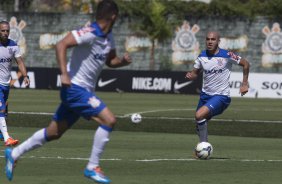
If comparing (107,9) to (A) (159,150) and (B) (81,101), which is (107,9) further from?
(A) (159,150)

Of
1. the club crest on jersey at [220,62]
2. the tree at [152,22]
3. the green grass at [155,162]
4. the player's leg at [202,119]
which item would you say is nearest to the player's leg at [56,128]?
the green grass at [155,162]

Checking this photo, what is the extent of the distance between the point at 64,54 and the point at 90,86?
2.46 ft

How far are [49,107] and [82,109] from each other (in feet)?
80.5

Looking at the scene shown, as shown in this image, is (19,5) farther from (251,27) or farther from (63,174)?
(63,174)

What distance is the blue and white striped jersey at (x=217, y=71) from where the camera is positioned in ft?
60.3

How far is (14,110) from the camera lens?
34.1m

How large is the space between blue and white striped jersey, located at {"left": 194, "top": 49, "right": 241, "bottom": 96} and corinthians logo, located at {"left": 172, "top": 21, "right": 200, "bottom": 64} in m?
48.9

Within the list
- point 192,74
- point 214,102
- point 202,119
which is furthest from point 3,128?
point 214,102

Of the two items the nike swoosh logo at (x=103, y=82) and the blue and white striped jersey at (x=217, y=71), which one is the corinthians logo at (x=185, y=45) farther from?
the blue and white striped jersey at (x=217, y=71)

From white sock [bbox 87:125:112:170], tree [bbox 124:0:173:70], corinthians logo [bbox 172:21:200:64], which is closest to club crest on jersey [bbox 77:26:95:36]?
white sock [bbox 87:125:112:170]

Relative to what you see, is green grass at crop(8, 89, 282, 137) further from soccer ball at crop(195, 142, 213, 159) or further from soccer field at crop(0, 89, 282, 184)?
soccer ball at crop(195, 142, 213, 159)

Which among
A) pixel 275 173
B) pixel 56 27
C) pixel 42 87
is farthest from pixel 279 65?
pixel 275 173

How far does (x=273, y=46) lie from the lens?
6619 cm

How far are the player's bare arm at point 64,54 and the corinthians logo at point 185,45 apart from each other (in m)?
55.5
